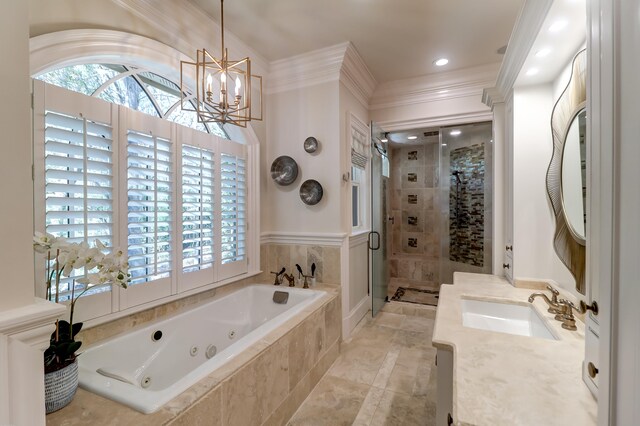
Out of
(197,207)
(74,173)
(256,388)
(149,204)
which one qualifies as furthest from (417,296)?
(74,173)

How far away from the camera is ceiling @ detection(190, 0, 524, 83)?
212 cm

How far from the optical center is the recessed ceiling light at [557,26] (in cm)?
128

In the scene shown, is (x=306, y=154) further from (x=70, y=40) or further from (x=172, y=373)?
(x=172, y=373)

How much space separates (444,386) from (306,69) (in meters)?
2.83

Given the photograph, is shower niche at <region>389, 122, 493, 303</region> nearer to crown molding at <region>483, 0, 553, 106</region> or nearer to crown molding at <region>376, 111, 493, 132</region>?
crown molding at <region>376, 111, 493, 132</region>

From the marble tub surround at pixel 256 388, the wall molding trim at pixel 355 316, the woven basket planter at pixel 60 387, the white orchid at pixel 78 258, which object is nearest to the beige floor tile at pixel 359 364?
the marble tub surround at pixel 256 388

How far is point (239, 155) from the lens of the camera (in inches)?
103

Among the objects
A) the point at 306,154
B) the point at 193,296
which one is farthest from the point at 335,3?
the point at 193,296

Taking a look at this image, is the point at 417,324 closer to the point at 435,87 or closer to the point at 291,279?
the point at 291,279

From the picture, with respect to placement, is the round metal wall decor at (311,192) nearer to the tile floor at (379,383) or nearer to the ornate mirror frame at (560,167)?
the tile floor at (379,383)

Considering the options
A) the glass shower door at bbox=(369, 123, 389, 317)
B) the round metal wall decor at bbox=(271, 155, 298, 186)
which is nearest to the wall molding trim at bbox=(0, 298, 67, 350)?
the round metal wall decor at bbox=(271, 155, 298, 186)

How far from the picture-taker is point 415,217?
4887 millimetres

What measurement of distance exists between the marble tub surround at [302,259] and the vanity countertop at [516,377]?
1.48m

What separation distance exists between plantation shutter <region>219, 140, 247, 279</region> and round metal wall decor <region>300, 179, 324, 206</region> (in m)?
0.57
